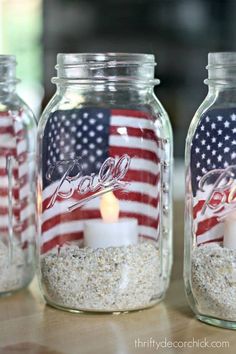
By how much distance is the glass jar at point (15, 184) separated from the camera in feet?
2.84

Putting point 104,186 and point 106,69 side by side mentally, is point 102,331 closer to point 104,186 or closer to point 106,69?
point 104,186

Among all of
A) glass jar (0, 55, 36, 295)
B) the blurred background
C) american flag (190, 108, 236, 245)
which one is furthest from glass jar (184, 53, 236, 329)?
the blurred background

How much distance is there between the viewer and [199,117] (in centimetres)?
77

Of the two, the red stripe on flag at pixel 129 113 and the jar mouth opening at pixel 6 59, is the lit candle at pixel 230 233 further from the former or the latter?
the jar mouth opening at pixel 6 59

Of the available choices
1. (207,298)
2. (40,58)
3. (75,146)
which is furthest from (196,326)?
(40,58)

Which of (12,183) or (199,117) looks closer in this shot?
(199,117)

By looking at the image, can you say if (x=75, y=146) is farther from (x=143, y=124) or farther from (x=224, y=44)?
(x=224, y=44)

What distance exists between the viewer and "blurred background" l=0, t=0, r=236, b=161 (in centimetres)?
319

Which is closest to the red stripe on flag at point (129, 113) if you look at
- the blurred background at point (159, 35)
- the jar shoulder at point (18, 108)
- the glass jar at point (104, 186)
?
the glass jar at point (104, 186)

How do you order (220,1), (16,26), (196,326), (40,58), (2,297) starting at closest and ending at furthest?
(196,326) < (2,297) < (220,1) < (40,58) < (16,26)

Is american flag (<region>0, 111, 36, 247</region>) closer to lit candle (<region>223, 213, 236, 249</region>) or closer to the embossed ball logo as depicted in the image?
the embossed ball logo

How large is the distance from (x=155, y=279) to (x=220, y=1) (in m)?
2.58

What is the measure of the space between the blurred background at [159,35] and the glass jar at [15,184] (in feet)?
7.44

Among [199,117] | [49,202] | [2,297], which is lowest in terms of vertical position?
[2,297]
